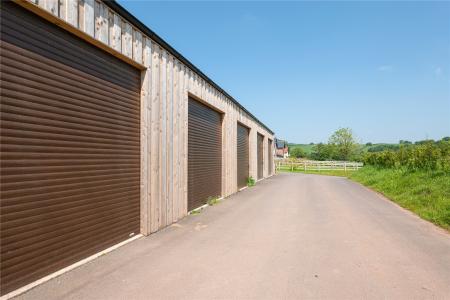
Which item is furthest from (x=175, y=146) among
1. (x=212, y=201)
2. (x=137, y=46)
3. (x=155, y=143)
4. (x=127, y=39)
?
(x=212, y=201)

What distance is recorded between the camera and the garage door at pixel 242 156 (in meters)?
15.5

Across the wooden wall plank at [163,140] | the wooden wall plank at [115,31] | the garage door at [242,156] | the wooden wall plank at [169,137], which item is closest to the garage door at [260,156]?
the garage door at [242,156]

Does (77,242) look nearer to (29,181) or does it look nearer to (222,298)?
(29,181)

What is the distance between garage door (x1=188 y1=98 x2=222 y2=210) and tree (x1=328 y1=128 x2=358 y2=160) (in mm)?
63641

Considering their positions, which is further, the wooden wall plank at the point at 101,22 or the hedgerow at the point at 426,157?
the hedgerow at the point at 426,157

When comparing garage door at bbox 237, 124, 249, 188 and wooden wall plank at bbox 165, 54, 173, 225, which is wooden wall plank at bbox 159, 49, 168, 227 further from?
garage door at bbox 237, 124, 249, 188

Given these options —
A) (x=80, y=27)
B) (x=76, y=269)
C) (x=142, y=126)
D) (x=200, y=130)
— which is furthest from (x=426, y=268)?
(x=200, y=130)

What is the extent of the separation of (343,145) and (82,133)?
239 feet

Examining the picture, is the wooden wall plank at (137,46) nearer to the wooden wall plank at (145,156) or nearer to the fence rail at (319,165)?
the wooden wall plank at (145,156)

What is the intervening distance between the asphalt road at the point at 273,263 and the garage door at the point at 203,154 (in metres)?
1.79

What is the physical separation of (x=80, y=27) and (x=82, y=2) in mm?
399

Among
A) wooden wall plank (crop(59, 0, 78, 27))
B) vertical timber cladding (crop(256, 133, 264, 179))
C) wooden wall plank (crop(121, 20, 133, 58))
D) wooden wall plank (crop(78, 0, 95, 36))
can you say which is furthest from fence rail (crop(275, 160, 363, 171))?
wooden wall plank (crop(59, 0, 78, 27))

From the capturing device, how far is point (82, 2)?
4.45m

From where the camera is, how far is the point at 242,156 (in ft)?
53.4
